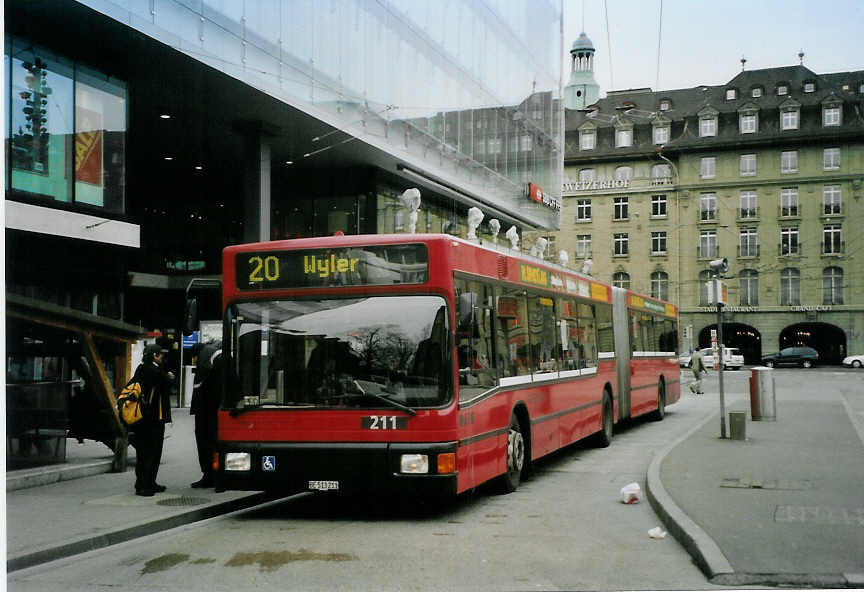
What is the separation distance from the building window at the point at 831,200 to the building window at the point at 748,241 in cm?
640

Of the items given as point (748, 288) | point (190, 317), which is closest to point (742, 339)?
point (748, 288)

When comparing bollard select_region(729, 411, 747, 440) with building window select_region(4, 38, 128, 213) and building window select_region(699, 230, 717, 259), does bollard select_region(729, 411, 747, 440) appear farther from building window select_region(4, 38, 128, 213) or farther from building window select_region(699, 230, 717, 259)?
building window select_region(699, 230, 717, 259)

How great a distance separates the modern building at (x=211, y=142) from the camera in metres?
14.4

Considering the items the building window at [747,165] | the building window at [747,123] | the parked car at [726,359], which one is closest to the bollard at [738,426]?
the parked car at [726,359]

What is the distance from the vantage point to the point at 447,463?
916 cm

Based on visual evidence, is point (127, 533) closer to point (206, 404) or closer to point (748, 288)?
point (206, 404)

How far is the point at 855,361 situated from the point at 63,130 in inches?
2167

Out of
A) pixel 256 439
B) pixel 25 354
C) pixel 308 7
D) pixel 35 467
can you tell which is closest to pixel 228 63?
pixel 308 7

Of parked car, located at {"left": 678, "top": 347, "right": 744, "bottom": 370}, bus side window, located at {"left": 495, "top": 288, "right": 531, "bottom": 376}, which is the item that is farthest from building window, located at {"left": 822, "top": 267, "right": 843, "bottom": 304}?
bus side window, located at {"left": 495, "top": 288, "right": 531, "bottom": 376}

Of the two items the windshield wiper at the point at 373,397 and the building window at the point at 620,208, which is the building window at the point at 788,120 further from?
the windshield wiper at the point at 373,397

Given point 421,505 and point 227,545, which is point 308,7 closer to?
point 421,505

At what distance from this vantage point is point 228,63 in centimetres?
1798

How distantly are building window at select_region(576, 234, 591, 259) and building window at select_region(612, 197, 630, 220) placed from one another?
8.99 feet

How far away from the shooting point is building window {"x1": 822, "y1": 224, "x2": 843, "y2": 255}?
52.4 m
